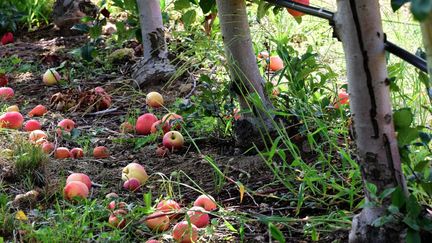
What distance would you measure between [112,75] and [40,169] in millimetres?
1532

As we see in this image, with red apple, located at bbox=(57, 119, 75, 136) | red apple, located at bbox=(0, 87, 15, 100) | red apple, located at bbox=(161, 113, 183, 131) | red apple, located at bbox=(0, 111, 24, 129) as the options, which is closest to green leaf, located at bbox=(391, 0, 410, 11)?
red apple, located at bbox=(161, 113, 183, 131)

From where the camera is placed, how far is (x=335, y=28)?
1.96 meters

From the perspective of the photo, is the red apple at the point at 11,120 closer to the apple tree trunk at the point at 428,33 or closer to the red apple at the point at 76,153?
the red apple at the point at 76,153

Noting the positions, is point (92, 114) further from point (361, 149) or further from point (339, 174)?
point (361, 149)

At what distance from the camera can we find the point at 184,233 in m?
2.34

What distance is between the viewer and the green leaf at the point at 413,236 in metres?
1.87

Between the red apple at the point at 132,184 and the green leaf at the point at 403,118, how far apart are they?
1.21 metres

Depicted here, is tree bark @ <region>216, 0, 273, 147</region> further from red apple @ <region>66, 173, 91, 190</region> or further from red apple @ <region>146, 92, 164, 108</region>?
red apple @ <region>146, 92, 164, 108</region>

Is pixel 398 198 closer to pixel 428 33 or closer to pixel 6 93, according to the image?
pixel 428 33

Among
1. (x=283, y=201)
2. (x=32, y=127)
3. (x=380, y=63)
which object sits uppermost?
(x=380, y=63)

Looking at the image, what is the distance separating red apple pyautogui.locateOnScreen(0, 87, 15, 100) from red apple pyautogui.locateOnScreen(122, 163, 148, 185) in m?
1.53

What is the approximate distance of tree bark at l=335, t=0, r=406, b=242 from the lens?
1.86 m

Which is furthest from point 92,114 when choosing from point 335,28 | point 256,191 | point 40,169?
point 335,28

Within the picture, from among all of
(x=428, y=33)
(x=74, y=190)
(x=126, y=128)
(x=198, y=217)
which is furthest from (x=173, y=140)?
(x=428, y=33)
